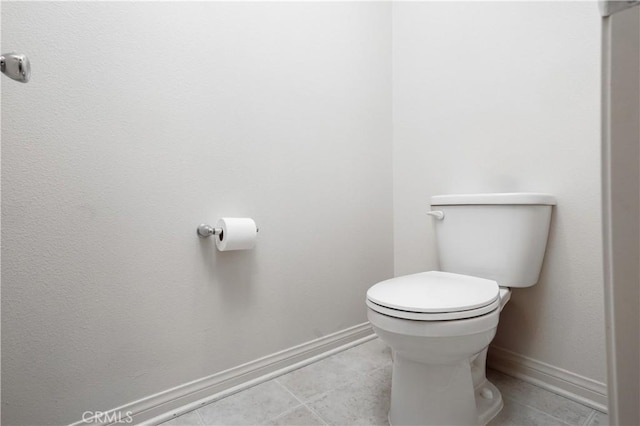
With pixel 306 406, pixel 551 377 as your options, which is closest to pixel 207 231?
pixel 306 406

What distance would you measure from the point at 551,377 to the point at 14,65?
5.53 feet

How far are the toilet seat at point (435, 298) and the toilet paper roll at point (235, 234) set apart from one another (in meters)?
0.45

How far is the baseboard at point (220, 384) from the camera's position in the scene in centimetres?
98

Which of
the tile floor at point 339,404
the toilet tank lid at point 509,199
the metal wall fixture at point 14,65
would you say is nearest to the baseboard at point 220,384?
the tile floor at point 339,404

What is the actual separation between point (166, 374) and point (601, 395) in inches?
54.7

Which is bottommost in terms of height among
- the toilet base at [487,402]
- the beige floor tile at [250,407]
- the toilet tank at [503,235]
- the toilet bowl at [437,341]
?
the beige floor tile at [250,407]

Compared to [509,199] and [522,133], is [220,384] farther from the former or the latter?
[522,133]

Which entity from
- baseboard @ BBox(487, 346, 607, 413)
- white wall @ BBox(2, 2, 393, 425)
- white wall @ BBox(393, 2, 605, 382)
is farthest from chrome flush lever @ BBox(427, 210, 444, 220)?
baseboard @ BBox(487, 346, 607, 413)

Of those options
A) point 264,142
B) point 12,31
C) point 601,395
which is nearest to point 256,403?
point 264,142

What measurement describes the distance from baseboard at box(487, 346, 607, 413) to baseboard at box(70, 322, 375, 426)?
1.98 ft

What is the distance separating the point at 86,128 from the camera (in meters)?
0.91

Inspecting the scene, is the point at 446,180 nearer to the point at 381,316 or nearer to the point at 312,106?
the point at 312,106

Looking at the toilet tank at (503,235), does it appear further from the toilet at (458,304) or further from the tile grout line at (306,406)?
the tile grout line at (306,406)

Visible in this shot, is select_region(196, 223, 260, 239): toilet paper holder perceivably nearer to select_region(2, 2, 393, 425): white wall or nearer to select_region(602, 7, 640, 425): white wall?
select_region(2, 2, 393, 425): white wall
